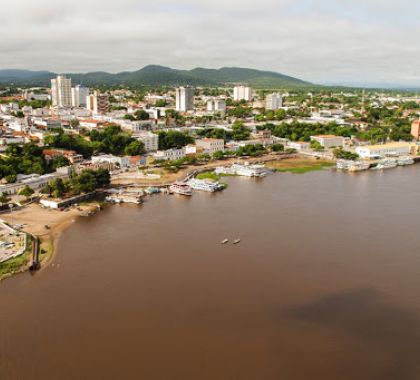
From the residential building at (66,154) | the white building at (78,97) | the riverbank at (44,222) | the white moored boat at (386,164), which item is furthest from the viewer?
the white building at (78,97)

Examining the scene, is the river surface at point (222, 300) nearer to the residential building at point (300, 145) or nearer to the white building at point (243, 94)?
the residential building at point (300, 145)

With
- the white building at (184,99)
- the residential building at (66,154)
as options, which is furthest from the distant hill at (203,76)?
the residential building at (66,154)

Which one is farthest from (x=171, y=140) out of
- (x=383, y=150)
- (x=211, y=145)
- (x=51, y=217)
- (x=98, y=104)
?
(x=98, y=104)

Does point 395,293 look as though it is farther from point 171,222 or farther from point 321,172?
point 321,172

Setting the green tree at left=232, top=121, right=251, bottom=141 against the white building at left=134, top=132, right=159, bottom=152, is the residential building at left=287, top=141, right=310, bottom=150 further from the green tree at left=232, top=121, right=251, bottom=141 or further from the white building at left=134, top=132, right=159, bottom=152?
the white building at left=134, top=132, right=159, bottom=152

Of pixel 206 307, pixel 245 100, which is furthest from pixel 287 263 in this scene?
pixel 245 100

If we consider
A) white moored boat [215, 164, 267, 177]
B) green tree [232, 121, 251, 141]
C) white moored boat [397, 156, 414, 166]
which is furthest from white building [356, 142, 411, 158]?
white moored boat [215, 164, 267, 177]

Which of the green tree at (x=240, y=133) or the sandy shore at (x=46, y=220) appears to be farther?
the green tree at (x=240, y=133)

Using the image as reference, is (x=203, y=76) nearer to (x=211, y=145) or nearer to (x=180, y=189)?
(x=211, y=145)
